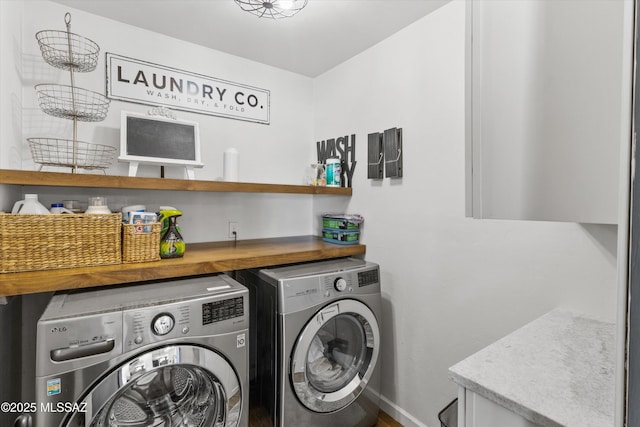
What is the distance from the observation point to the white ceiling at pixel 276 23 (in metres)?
1.70

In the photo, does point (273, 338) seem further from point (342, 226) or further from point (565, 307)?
point (565, 307)

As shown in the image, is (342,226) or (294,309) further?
(342,226)

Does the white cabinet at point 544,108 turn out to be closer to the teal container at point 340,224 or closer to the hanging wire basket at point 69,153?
the teal container at point 340,224

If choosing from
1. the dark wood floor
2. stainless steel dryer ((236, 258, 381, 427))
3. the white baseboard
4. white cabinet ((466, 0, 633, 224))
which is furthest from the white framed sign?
the white baseboard

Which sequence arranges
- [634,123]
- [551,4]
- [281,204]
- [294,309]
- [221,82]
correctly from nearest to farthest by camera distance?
1. [634,123]
2. [551,4]
3. [294,309]
4. [221,82]
5. [281,204]

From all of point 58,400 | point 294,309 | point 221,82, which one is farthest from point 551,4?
point 221,82

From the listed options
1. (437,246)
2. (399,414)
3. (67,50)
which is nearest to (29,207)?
(67,50)

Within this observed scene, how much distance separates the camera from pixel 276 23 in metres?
1.87

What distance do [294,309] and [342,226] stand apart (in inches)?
32.0

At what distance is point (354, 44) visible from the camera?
2.10 metres

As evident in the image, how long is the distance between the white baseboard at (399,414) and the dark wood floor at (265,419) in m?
0.02

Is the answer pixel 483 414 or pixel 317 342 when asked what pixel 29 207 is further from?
pixel 483 414

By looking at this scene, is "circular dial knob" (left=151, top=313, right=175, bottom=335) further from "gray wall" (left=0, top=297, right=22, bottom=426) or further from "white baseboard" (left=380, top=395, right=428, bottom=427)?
"white baseboard" (left=380, top=395, right=428, bottom=427)

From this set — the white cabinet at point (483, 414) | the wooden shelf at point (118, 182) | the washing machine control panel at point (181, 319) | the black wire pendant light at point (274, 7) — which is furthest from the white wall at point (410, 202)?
the washing machine control panel at point (181, 319)
